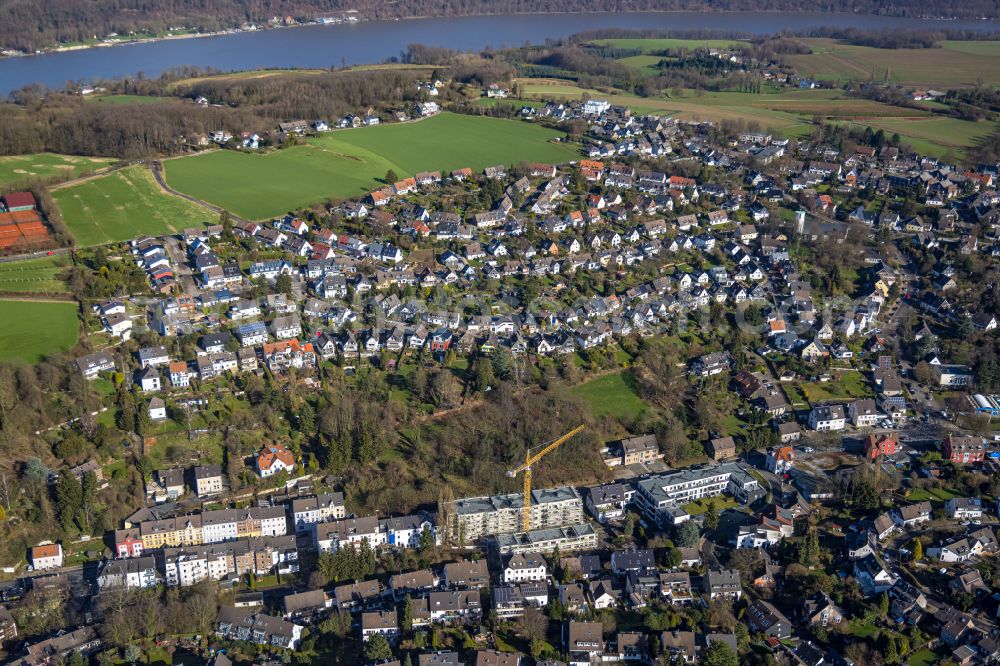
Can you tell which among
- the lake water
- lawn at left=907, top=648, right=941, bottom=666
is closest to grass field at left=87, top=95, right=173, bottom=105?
the lake water

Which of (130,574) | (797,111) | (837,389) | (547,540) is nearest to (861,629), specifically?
(547,540)

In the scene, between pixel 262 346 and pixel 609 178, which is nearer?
pixel 262 346

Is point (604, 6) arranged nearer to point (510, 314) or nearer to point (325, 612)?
point (510, 314)

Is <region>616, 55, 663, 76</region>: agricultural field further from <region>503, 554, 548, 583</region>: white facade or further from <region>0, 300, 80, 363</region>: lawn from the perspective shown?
<region>503, 554, 548, 583</region>: white facade

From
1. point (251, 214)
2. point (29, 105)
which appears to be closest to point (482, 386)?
point (251, 214)

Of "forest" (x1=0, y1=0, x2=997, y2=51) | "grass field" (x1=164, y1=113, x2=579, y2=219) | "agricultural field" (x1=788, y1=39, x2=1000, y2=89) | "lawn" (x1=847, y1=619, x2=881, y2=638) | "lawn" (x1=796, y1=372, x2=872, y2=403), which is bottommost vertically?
"lawn" (x1=847, y1=619, x2=881, y2=638)

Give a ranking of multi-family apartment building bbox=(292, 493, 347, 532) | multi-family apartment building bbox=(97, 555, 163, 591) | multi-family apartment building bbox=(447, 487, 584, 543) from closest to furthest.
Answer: multi-family apartment building bbox=(97, 555, 163, 591), multi-family apartment building bbox=(447, 487, 584, 543), multi-family apartment building bbox=(292, 493, 347, 532)
